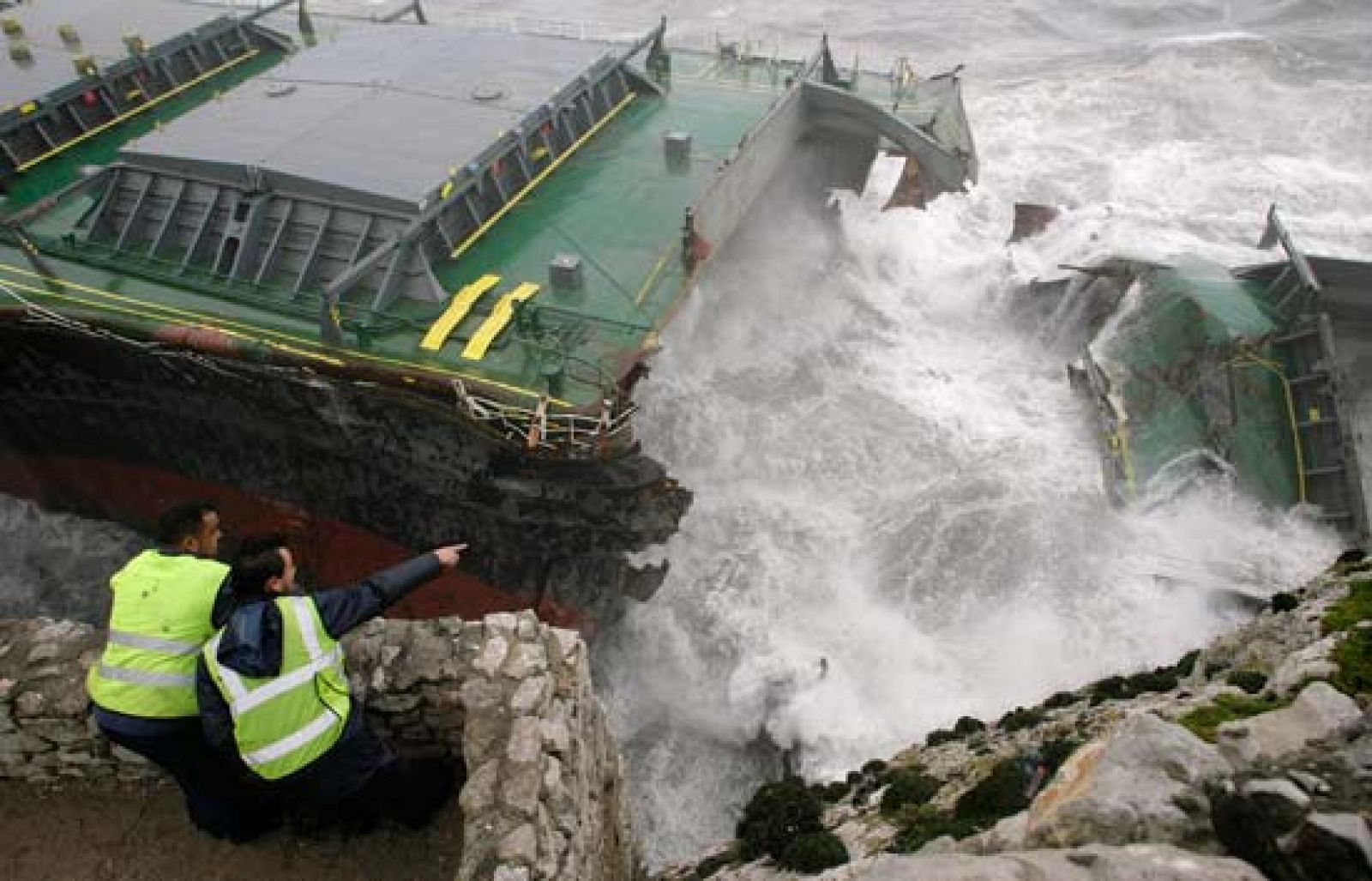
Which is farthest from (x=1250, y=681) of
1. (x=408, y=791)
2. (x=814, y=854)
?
(x=408, y=791)

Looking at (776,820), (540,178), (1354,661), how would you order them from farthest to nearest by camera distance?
(540,178), (776,820), (1354,661)

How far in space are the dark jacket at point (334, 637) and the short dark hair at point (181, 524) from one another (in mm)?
639

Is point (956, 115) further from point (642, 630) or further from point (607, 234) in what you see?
point (642, 630)

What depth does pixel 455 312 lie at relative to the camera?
7.88 meters

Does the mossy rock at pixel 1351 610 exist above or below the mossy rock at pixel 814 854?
above

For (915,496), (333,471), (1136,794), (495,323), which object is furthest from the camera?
(915,496)

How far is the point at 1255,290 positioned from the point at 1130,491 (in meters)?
3.28

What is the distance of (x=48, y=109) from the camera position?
10352 mm

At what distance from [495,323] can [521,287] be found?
2.08 ft

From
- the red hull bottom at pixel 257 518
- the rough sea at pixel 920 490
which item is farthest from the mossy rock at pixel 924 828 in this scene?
the red hull bottom at pixel 257 518

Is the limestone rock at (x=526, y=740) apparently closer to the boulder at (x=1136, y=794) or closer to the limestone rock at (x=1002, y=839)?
the limestone rock at (x=1002, y=839)

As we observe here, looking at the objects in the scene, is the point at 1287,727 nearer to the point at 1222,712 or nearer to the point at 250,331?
the point at 1222,712

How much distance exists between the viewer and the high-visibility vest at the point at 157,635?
153 inches

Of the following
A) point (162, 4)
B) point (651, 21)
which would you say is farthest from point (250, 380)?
point (651, 21)
